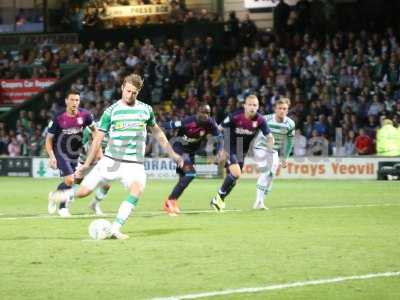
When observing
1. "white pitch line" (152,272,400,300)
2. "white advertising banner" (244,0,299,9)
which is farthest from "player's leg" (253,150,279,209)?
"white advertising banner" (244,0,299,9)

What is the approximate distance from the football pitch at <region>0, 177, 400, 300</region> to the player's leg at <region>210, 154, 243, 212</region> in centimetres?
20

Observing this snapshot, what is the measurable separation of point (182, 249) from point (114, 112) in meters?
2.49

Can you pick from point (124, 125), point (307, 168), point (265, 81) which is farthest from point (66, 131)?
point (265, 81)

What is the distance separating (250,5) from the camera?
38438mm

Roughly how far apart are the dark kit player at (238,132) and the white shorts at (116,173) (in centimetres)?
505

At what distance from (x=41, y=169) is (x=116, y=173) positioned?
72.1 ft

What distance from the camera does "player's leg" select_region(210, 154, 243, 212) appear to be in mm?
18167

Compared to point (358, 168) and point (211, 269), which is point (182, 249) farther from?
point (358, 168)

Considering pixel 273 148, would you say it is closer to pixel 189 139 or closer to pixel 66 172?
pixel 189 139

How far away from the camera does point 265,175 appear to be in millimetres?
19062

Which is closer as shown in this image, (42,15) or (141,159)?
(141,159)

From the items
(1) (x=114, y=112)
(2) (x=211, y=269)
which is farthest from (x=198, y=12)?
(2) (x=211, y=269)

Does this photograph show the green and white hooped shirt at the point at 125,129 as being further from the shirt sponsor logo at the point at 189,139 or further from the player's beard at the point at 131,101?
the shirt sponsor logo at the point at 189,139

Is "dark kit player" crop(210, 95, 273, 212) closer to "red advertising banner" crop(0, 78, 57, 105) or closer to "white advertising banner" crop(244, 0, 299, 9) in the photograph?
"white advertising banner" crop(244, 0, 299, 9)
